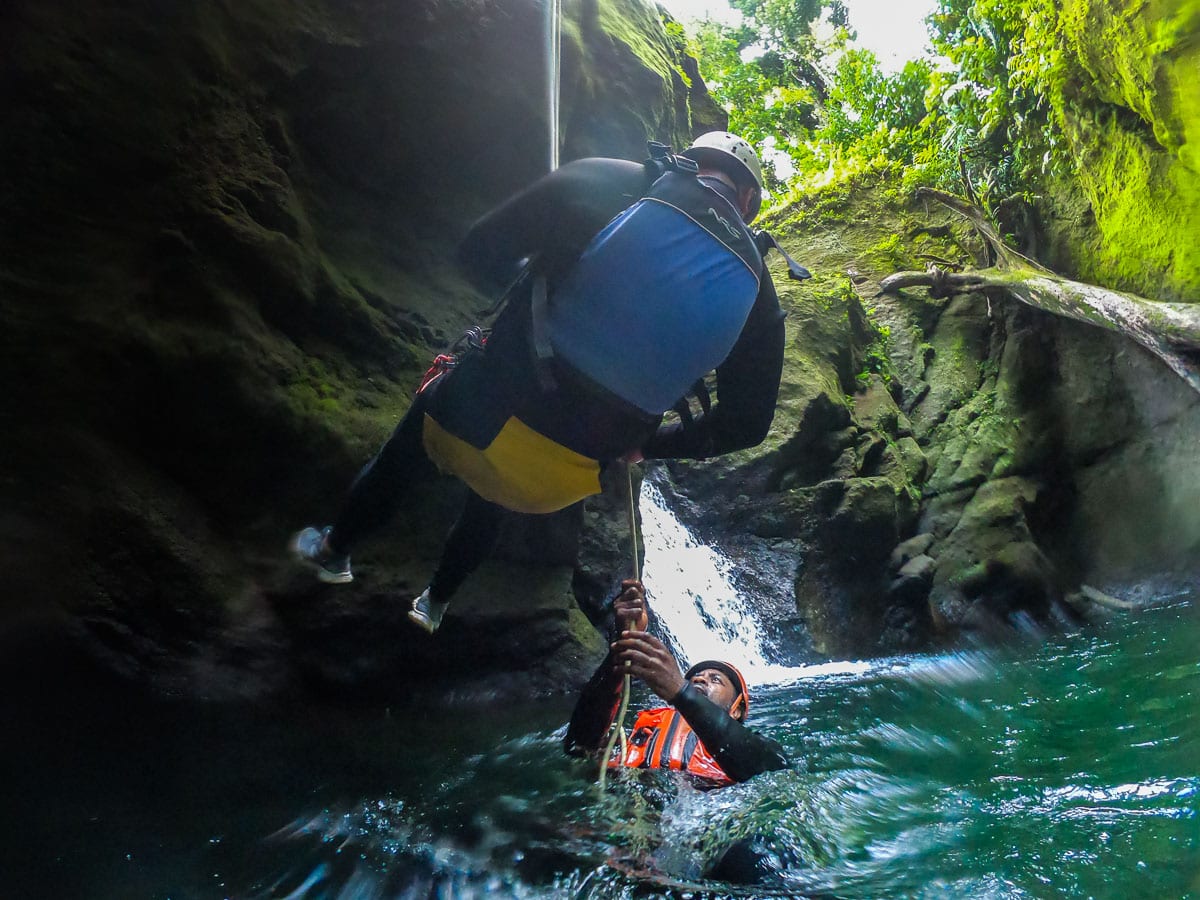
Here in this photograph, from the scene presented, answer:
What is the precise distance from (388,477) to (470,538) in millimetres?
426

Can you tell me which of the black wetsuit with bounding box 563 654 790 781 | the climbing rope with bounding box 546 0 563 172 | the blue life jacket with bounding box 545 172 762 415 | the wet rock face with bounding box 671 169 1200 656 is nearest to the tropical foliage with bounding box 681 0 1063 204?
the wet rock face with bounding box 671 169 1200 656

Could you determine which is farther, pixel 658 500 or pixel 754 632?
pixel 658 500

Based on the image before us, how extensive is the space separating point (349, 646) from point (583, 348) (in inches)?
96.3

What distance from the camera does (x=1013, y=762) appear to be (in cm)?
314

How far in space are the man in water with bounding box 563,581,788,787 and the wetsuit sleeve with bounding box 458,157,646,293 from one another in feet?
3.87

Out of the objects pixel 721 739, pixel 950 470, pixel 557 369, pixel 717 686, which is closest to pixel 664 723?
pixel 717 686

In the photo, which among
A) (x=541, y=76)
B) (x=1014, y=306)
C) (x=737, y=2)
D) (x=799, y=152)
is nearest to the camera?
(x=541, y=76)

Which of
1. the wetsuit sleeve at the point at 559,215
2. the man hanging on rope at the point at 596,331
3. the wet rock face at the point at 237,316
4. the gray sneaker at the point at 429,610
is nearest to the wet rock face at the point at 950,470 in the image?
the wet rock face at the point at 237,316

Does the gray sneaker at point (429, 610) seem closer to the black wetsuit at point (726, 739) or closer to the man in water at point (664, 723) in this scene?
the man in water at point (664, 723)

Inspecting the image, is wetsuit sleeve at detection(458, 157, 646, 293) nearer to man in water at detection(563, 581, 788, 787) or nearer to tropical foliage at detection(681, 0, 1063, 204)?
man in water at detection(563, 581, 788, 787)

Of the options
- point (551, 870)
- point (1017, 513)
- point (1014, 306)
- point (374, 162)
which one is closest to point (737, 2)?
point (1014, 306)

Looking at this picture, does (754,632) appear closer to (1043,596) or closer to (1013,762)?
(1013,762)

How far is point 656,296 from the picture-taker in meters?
1.98

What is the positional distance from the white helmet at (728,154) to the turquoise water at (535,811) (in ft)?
7.06
